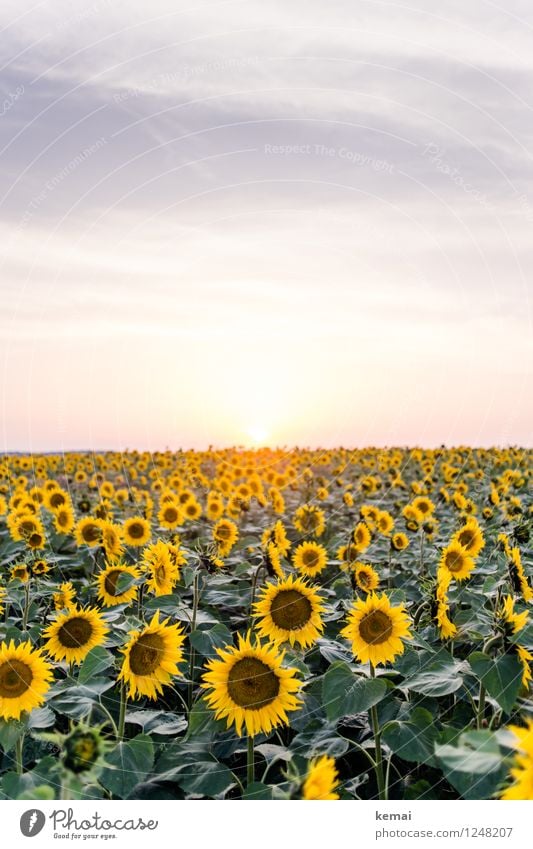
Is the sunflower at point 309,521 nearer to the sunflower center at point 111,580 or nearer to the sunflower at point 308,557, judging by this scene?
the sunflower at point 308,557

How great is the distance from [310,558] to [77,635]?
99.8 inches

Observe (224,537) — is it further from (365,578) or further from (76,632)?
(76,632)

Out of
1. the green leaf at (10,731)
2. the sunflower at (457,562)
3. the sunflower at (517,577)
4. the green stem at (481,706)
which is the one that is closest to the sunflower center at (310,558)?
the sunflower at (457,562)

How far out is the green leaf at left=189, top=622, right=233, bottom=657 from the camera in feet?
13.3

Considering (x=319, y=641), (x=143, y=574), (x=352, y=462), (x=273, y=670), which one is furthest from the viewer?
(x=352, y=462)

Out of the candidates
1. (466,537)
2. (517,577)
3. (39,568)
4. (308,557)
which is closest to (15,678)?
(39,568)

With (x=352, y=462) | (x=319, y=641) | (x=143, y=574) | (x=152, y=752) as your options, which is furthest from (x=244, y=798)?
(x=352, y=462)

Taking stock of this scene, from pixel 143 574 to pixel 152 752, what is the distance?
2.00 m

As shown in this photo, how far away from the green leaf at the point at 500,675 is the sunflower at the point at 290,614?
1.25 meters

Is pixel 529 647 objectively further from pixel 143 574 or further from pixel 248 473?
pixel 248 473

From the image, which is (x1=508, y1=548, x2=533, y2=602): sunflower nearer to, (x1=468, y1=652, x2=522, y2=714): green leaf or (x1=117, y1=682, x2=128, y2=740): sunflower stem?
(x1=468, y1=652, x2=522, y2=714): green leaf

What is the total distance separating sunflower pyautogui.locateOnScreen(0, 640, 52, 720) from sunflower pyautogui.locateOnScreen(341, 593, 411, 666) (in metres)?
1.57

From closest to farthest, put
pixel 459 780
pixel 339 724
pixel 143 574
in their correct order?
pixel 459 780
pixel 339 724
pixel 143 574

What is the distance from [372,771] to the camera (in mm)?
3824
